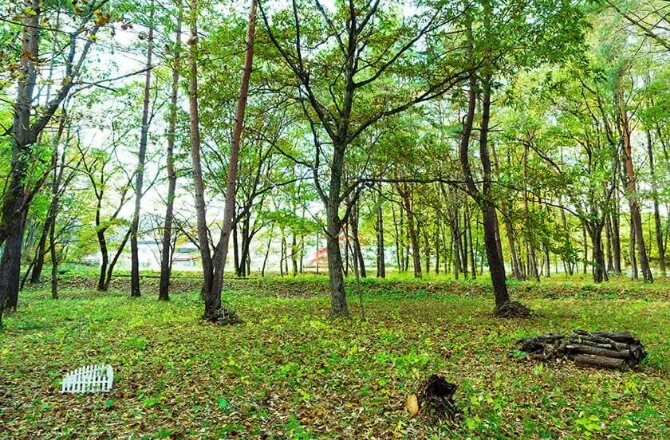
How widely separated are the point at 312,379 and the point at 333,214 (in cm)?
521

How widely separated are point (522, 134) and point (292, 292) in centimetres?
1355

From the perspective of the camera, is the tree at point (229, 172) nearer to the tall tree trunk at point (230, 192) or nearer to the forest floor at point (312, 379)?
the tall tree trunk at point (230, 192)

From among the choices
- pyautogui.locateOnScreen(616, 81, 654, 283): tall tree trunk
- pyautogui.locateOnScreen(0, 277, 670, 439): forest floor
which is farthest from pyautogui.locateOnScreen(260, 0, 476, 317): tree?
pyautogui.locateOnScreen(616, 81, 654, 283): tall tree trunk

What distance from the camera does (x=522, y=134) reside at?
2056 centimetres

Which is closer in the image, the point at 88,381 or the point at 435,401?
the point at 435,401

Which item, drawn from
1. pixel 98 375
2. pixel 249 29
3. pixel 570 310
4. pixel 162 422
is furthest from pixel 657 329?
pixel 249 29

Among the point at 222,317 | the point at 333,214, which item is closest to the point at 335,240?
the point at 333,214

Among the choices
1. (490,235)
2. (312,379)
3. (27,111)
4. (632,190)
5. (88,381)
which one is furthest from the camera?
(632,190)

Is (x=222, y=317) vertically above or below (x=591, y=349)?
above

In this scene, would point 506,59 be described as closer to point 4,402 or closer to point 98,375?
point 98,375

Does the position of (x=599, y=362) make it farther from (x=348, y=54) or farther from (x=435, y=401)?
(x=348, y=54)

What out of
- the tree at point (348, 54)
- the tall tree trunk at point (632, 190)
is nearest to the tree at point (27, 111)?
the tree at point (348, 54)

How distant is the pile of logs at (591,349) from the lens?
19.7ft

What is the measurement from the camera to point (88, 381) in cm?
482
